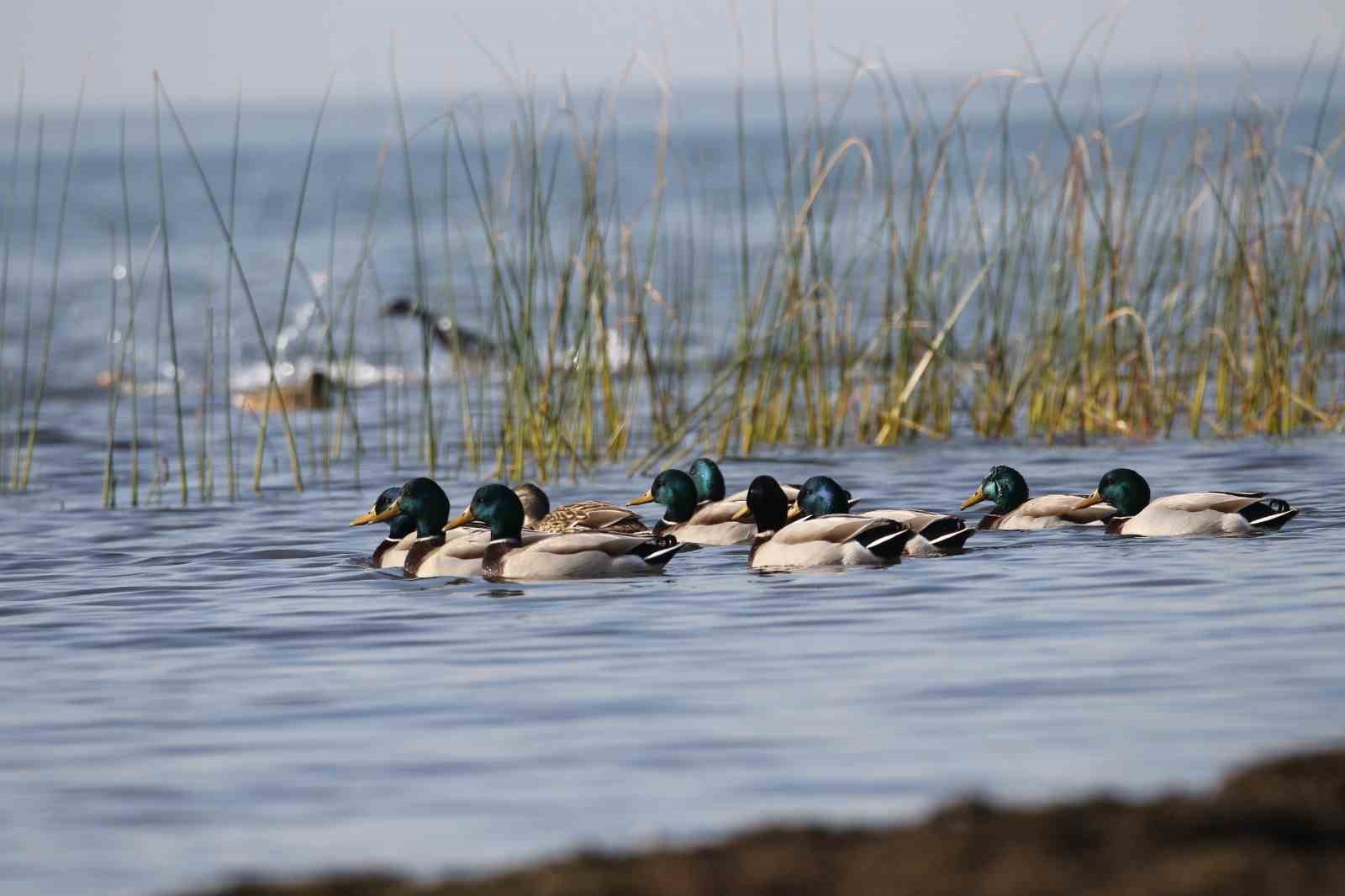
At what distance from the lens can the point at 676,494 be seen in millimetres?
10109

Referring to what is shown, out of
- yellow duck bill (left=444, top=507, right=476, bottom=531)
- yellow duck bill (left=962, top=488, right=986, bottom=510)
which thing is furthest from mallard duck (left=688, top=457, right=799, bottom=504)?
yellow duck bill (left=444, top=507, right=476, bottom=531)

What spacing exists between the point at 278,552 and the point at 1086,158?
4933 millimetres

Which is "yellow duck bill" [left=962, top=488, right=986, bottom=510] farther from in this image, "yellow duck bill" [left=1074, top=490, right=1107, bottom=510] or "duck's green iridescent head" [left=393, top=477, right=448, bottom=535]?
"duck's green iridescent head" [left=393, top=477, right=448, bottom=535]

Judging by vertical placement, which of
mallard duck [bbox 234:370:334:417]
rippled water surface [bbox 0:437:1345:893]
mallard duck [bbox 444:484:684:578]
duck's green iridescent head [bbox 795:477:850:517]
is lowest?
rippled water surface [bbox 0:437:1345:893]

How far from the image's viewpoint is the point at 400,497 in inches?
378

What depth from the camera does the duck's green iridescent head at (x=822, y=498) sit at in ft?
31.3

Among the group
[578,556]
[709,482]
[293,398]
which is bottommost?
[578,556]

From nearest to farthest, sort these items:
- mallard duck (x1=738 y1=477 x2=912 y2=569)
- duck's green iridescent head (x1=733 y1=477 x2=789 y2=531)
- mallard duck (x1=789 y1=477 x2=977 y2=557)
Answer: mallard duck (x1=738 y1=477 x2=912 y2=569) → mallard duck (x1=789 y1=477 x2=977 y2=557) → duck's green iridescent head (x1=733 y1=477 x2=789 y2=531)

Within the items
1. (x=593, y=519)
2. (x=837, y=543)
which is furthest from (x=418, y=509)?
(x=837, y=543)

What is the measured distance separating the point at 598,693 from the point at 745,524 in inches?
146

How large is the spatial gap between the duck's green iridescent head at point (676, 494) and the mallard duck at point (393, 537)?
1.14 meters

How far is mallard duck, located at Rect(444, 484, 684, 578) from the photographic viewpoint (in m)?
8.84

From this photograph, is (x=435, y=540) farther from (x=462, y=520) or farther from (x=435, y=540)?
(x=462, y=520)

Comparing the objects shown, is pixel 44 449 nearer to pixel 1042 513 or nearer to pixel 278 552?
pixel 278 552
